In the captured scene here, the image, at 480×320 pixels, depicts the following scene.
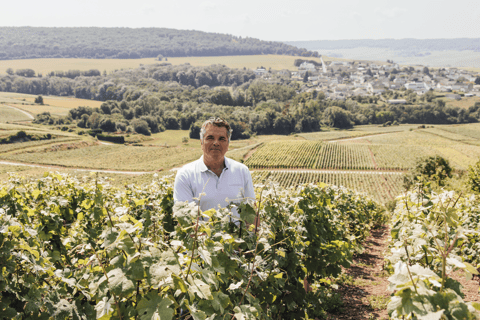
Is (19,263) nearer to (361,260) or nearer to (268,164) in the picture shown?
(361,260)

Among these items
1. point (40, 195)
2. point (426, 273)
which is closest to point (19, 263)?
point (426, 273)

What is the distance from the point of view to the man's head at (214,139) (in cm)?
340

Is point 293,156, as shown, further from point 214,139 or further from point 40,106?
point 40,106

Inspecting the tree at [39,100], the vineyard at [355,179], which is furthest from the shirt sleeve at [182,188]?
the tree at [39,100]

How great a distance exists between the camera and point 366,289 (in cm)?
752

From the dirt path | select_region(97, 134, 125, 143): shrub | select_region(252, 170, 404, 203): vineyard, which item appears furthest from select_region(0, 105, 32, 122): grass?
the dirt path

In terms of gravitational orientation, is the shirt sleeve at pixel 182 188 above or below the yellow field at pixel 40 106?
above

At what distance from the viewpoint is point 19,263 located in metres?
2.41

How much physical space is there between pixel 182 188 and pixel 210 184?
0.32 meters

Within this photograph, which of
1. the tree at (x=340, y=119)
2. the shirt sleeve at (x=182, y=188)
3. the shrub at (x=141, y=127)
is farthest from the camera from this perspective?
the tree at (x=340, y=119)

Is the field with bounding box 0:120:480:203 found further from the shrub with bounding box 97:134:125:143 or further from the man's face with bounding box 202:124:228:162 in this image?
the man's face with bounding box 202:124:228:162

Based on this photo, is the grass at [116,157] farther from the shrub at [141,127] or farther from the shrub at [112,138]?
the shrub at [141,127]

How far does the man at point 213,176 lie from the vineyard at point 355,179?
4019cm

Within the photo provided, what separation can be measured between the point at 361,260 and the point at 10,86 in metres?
193
